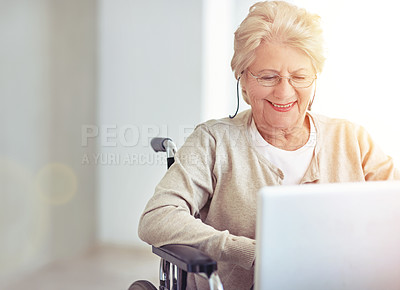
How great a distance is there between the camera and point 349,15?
2393 mm

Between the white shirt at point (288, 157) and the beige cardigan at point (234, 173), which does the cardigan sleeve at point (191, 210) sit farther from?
the white shirt at point (288, 157)

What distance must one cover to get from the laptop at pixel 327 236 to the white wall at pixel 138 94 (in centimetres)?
220

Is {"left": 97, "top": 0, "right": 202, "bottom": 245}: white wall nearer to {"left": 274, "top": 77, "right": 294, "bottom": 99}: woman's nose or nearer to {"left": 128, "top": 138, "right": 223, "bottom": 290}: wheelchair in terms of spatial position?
{"left": 274, "top": 77, "right": 294, "bottom": 99}: woman's nose

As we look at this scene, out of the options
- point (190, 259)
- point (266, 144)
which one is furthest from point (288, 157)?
point (190, 259)

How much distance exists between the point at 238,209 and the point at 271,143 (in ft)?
0.84

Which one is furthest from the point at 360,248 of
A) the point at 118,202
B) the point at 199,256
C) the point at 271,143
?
the point at 118,202

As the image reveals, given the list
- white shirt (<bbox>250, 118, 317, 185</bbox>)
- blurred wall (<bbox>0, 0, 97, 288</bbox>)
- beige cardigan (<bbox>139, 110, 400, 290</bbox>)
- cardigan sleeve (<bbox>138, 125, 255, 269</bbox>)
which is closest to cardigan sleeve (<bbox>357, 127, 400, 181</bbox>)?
beige cardigan (<bbox>139, 110, 400, 290</bbox>)

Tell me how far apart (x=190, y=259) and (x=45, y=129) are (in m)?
2.23

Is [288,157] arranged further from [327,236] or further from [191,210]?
[327,236]

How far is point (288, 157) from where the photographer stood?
64.3 inches

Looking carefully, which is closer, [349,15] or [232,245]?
[232,245]

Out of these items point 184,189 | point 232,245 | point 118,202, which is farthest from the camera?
point 118,202

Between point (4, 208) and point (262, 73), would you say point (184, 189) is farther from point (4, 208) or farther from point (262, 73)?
point (4, 208)

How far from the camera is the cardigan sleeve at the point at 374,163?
163 cm
